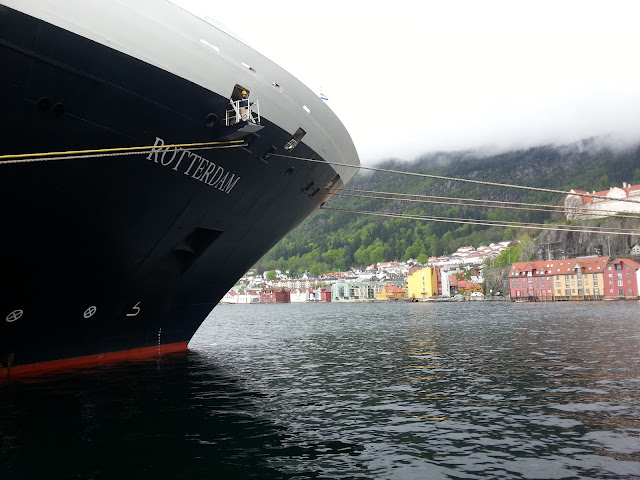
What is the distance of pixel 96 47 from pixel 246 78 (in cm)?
343

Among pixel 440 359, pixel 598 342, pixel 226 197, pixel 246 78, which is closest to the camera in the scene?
pixel 246 78

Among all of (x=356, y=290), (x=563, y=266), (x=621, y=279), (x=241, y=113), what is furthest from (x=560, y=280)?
(x=241, y=113)

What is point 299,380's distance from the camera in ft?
46.5

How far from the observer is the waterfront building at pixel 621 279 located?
99.8 meters

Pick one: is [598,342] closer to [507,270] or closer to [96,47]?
[96,47]

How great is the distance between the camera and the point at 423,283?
154250 millimetres

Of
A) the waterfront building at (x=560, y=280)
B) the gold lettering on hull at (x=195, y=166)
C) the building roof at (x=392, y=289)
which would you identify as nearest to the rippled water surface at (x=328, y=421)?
the gold lettering on hull at (x=195, y=166)

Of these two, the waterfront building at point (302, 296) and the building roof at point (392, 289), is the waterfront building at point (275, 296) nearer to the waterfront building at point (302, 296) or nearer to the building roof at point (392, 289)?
the waterfront building at point (302, 296)

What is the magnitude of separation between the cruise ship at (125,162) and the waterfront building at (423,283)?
142m

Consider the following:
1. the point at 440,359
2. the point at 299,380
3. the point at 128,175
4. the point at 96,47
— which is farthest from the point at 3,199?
the point at 440,359

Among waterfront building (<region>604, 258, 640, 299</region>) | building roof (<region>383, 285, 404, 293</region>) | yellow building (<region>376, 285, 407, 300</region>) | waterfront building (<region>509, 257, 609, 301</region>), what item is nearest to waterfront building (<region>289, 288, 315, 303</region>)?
yellow building (<region>376, 285, 407, 300</region>)

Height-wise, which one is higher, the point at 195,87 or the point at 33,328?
the point at 195,87

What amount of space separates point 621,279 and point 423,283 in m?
60.4

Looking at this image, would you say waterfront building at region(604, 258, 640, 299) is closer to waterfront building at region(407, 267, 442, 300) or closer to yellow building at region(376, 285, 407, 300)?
waterfront building at region(407, 267, 442, 300)
